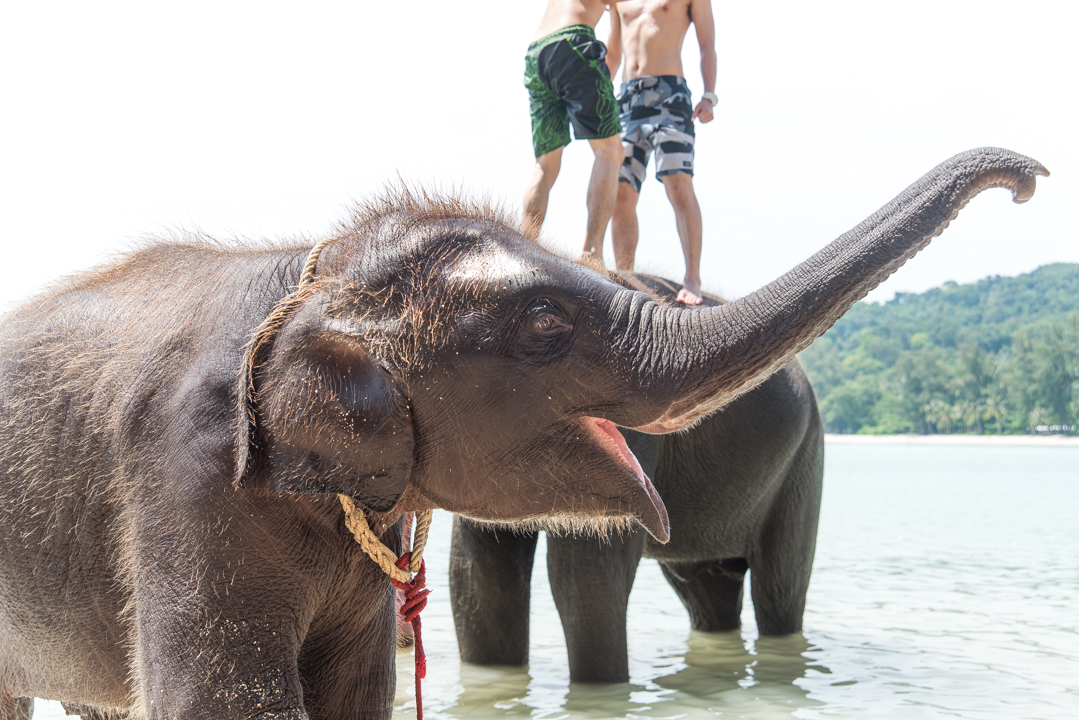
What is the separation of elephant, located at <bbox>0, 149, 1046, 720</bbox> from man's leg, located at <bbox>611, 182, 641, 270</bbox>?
14.5 feet

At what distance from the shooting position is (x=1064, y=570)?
40.3 feet

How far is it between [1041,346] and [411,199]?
106 metres

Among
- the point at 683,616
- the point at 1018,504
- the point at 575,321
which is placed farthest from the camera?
the point at 1018,504

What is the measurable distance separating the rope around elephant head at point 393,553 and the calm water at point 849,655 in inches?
101

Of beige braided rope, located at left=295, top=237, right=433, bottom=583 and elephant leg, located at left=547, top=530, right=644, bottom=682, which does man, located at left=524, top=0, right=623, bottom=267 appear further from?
beige braided rope, located at left=295, top=237, right=433, bottom=583

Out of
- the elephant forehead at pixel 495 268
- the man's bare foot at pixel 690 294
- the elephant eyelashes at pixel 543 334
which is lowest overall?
the elephant eyelashes at pixel 543 334

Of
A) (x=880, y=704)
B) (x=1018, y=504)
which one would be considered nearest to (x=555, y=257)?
(x=880, y=704)

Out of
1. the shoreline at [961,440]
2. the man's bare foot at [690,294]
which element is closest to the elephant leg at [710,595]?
the man's bare foot at [690,294]

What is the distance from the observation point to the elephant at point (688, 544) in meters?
5.53

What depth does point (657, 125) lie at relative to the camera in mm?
6992

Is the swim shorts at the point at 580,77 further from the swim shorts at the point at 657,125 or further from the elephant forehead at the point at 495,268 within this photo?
the elephant forehead at the point at 495,268

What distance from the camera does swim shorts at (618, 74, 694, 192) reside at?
6.92 m

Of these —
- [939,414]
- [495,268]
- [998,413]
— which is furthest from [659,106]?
[939,414]

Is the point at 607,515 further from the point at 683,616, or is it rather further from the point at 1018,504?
Result: the point at 1018,504
